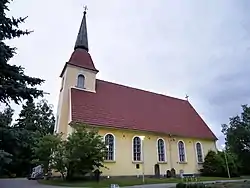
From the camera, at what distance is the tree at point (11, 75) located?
275 inches

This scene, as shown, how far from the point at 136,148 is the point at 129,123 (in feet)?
7.61

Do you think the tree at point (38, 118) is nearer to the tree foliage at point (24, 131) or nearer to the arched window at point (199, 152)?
the tree foliage at point (24, 131)

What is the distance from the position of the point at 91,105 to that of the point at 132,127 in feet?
13.7

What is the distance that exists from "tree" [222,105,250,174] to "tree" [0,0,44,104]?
30.7 metres

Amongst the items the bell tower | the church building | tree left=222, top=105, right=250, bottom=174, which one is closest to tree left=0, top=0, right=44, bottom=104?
the church building

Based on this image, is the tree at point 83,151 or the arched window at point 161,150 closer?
the tree at point 83,151

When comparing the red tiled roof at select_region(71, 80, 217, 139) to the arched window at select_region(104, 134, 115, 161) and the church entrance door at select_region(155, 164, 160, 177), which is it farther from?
the church entrance door at select_region(155, 164, 160, 177)

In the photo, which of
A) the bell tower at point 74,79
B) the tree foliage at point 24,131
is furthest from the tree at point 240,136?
the tree foliage at point 24,131

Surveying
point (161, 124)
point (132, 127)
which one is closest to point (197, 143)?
point (161, 124)

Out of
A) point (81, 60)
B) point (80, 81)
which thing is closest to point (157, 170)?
point (80, 81)

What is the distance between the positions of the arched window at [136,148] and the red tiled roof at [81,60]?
27.0 ft

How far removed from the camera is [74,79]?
22703 millimetres

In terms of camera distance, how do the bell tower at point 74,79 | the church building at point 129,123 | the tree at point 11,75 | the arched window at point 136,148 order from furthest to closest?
the bell tower at point 74,79 → the arched window at point 136,148 → the church building at point 129,123 → the tree at point 11,75

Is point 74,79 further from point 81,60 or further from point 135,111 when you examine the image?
point 135,111
